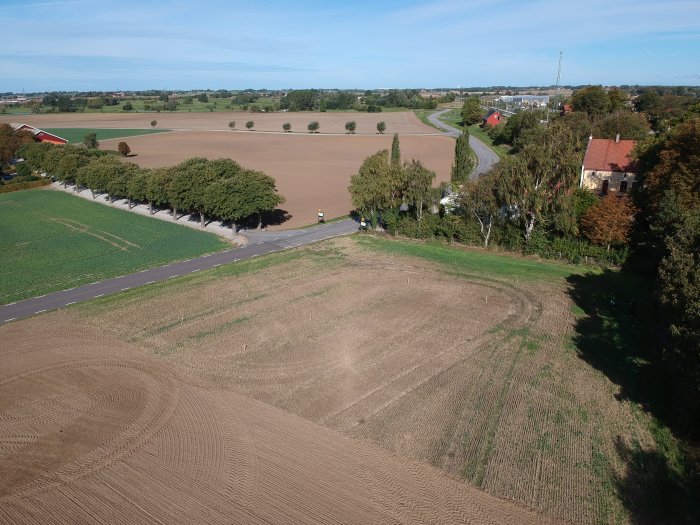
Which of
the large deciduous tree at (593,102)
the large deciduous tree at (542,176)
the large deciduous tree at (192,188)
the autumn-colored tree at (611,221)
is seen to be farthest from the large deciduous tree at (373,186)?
the large deciduous tree at (593,102)

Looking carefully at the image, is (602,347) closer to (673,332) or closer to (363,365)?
(673,332)

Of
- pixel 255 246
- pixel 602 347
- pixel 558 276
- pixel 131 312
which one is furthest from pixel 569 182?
pixel 131 312

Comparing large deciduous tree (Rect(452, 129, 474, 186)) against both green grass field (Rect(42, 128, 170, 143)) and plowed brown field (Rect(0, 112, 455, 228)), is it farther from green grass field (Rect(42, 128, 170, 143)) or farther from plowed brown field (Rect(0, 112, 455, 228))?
green grass field (Rect(42, 128, 170, 143))

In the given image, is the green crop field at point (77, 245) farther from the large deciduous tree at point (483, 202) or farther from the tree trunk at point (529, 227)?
the tree trunk at point (529, 227)

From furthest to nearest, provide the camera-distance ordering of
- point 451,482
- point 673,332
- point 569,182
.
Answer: point 569,182
point 673,332
point 451,482

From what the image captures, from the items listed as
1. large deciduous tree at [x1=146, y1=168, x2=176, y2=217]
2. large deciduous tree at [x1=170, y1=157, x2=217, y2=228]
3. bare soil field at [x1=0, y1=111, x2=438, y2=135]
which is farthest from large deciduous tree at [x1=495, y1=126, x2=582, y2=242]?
bare soil field at [x1=0, y1=111, x2=438, y2=135]
